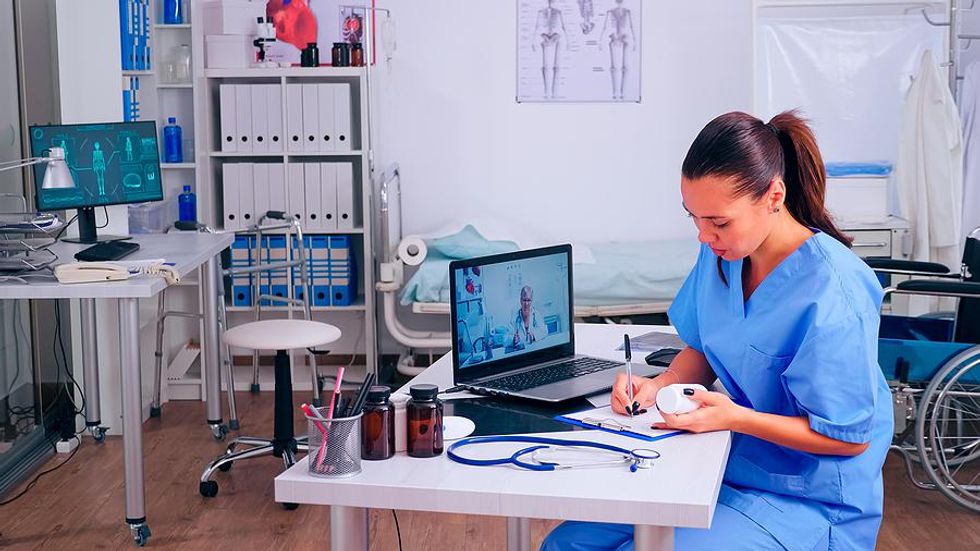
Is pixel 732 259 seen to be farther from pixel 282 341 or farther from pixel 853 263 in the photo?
pixel 282 341

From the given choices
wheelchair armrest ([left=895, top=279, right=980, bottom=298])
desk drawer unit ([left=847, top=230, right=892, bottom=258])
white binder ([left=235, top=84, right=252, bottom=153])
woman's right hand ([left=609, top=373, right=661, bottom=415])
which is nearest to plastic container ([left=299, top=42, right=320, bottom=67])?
white binder ([left=235, top=84, right=252, bottom=153])

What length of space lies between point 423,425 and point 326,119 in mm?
3204

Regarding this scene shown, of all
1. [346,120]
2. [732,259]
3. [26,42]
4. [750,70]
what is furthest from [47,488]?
[750,70]

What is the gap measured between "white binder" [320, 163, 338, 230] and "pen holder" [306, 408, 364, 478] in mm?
3249

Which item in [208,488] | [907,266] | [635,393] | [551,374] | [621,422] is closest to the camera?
[621,422]

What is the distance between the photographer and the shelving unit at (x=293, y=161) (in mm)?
4754

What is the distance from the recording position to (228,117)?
484 cm

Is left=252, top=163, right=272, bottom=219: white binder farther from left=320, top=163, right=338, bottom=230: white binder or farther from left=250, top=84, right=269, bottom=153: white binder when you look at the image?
left=320, top=163, right=338, bottom=230: white binder

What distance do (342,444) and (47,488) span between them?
240cm

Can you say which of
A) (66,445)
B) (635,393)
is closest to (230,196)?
(66,445)

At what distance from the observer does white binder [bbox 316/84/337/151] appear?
4762 mm

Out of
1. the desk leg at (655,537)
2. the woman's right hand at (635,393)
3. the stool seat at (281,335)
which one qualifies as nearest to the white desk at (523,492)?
the desk leg at (655,537)

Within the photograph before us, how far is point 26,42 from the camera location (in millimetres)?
4102

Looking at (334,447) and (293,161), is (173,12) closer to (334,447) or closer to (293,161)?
(293,161)
